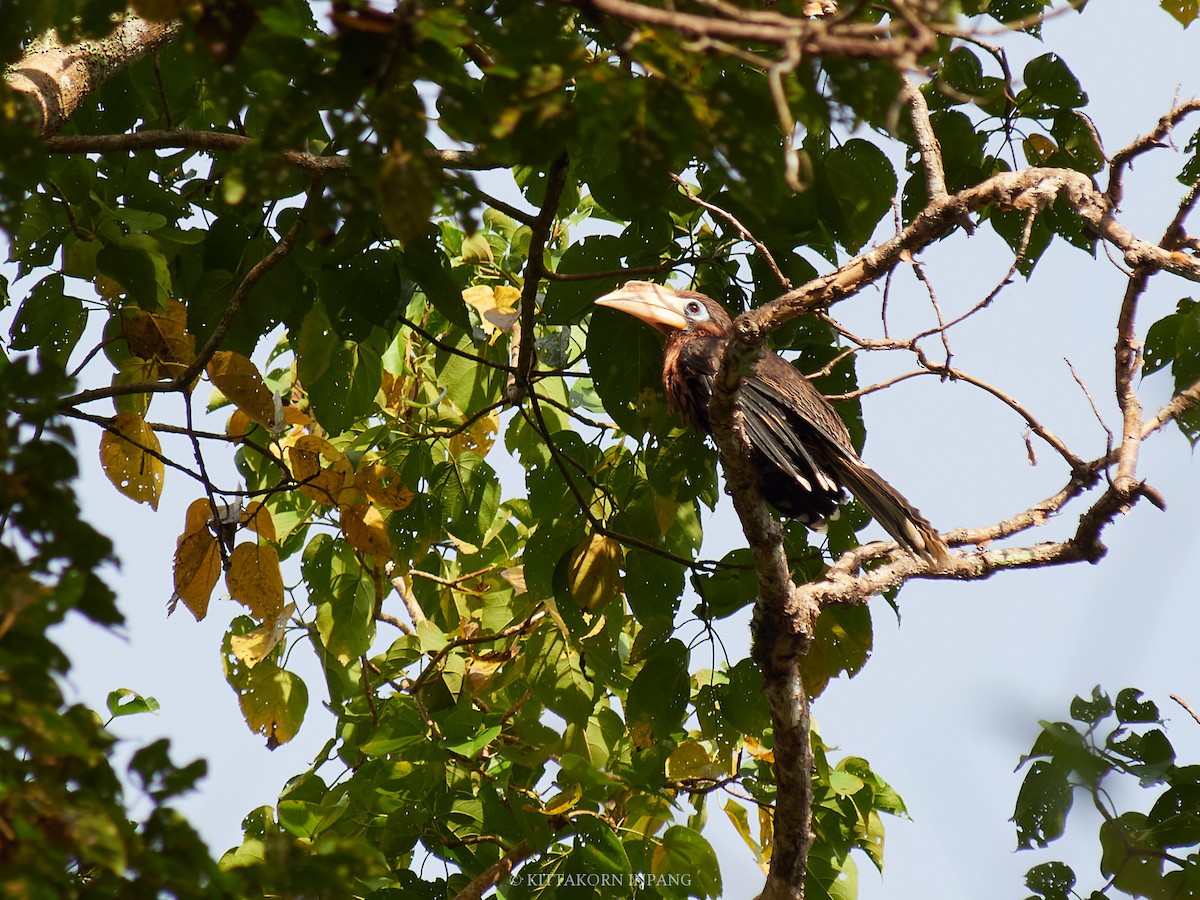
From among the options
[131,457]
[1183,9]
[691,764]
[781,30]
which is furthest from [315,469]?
[1183,9]

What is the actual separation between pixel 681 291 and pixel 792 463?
73cm

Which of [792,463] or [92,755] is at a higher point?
[792,463]

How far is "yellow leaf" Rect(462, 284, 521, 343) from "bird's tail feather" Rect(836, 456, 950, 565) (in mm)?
1219

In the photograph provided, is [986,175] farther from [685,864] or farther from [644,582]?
[685,864]

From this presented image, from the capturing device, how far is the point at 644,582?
10.1ft

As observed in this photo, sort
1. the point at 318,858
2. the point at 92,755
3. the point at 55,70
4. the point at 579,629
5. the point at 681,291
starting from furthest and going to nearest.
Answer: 1. the point at 681,291
2. the point at 579,629
3. the point at 55,70
4. the point at 318,858
5. the point at 92,755

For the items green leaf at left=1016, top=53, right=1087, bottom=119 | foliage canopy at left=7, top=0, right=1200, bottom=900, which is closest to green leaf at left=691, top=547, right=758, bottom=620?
foliage canopy at left=7, top=0, right=1200, bottom=900

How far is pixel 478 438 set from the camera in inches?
155

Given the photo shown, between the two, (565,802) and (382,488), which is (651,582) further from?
(382,488)

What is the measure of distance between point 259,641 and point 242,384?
97cm

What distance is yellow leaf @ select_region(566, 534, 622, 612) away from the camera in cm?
297

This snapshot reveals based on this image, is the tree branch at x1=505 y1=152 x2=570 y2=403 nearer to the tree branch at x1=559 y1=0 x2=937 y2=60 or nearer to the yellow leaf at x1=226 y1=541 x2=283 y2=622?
the yellow leaf at x1=226 y1=541 x2=283 y2=622

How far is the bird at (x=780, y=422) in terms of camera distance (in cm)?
355

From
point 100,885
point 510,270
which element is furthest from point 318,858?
point 510,270
